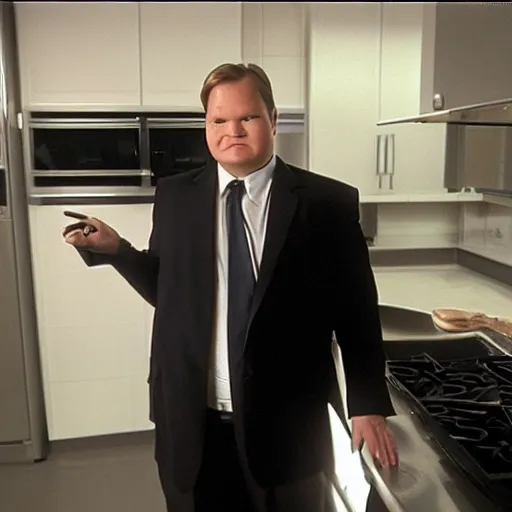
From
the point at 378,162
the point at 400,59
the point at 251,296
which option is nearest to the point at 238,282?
the point at 251,296

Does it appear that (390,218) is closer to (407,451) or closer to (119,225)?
(119,225)

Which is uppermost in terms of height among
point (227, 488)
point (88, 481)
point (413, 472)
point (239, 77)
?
point (239, 77)

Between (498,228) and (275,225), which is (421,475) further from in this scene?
(498,228)

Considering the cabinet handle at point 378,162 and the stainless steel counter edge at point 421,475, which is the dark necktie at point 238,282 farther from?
the cabinet handle at point 378,162

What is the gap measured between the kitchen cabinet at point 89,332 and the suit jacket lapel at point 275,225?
120cm

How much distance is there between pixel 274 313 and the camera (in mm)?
871

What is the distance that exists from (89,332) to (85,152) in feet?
1.91

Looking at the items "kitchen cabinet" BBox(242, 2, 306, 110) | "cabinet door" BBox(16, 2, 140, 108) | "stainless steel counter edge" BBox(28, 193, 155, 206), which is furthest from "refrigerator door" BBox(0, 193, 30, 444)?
"kitchen cabinet" BBox(242, 2, 306, 110)

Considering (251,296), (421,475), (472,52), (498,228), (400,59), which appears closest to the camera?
(421,475)

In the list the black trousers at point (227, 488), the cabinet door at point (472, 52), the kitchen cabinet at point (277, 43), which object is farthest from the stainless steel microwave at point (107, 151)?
the black trousers at point (227, 488)

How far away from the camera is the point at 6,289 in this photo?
198 centimetres

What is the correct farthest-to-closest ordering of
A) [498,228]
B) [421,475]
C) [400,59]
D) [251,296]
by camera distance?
[400,59], [498,228], [251,296], [421,475]

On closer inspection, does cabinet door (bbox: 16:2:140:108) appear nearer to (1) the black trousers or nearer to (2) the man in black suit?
(2) the man in black suit

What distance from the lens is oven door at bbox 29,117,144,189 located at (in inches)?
77.0
